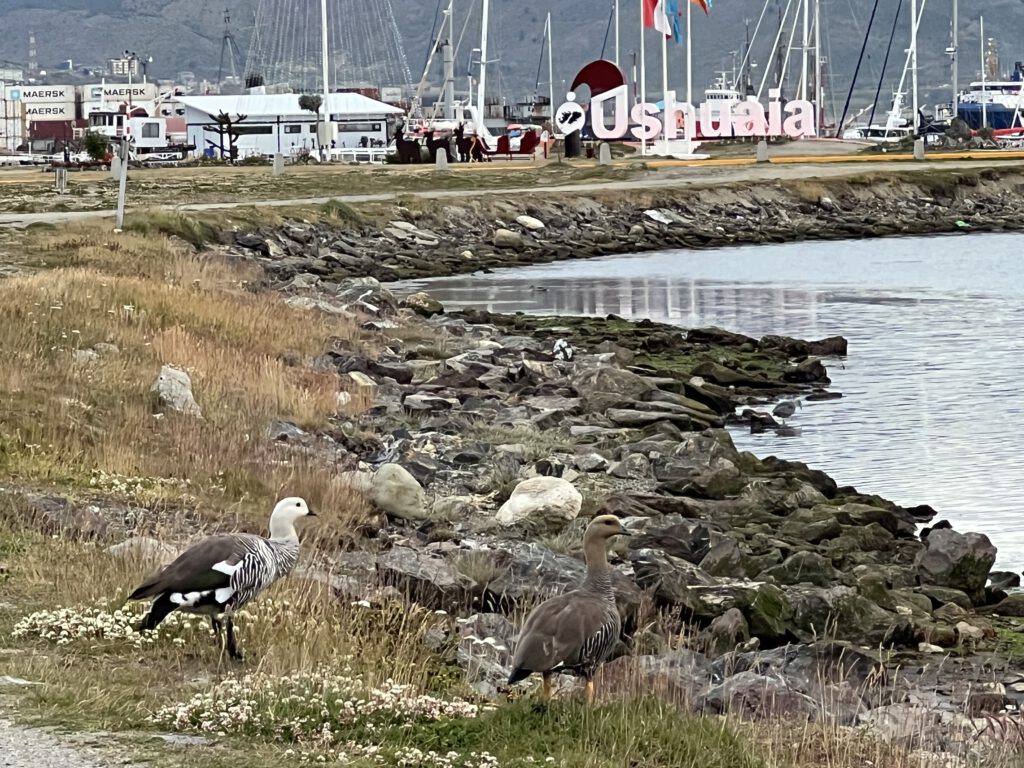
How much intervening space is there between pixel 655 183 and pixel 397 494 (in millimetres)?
50977

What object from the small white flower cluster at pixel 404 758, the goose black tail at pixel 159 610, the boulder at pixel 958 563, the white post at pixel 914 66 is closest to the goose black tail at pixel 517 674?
the small white flower cluster at pixel 404 758

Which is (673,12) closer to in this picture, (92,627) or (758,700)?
(758,700)

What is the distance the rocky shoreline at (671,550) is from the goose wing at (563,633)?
1282 mm

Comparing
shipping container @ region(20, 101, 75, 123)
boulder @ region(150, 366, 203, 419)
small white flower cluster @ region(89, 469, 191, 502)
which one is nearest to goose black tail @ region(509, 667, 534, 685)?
small white flower cluster @ region(89, 469, 191, 502)

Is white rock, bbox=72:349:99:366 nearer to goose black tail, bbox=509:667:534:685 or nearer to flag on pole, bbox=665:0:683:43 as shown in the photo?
goose black tail, bbox=509:667:534:685

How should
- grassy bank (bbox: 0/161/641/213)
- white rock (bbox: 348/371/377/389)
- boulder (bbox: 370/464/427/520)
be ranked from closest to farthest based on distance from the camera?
boulder (bbox: 370/464/427/520), white rock (bbox: 348/371/377/389), grassy bank (bbox: 0/161/641/213)

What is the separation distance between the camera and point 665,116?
86.1m

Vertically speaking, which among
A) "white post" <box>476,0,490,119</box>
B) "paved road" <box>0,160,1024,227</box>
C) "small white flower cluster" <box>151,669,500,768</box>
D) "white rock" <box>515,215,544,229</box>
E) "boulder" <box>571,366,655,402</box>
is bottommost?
"boulder" <box>571,366,655,402</box>

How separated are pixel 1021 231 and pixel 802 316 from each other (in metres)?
29.9

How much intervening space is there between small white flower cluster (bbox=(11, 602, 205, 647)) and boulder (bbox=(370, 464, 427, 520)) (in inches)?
245

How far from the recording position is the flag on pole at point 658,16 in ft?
270

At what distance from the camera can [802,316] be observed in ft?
137

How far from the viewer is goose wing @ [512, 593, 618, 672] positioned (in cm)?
819

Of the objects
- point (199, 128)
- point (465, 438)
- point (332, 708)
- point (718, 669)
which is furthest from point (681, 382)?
point (199, 128)
